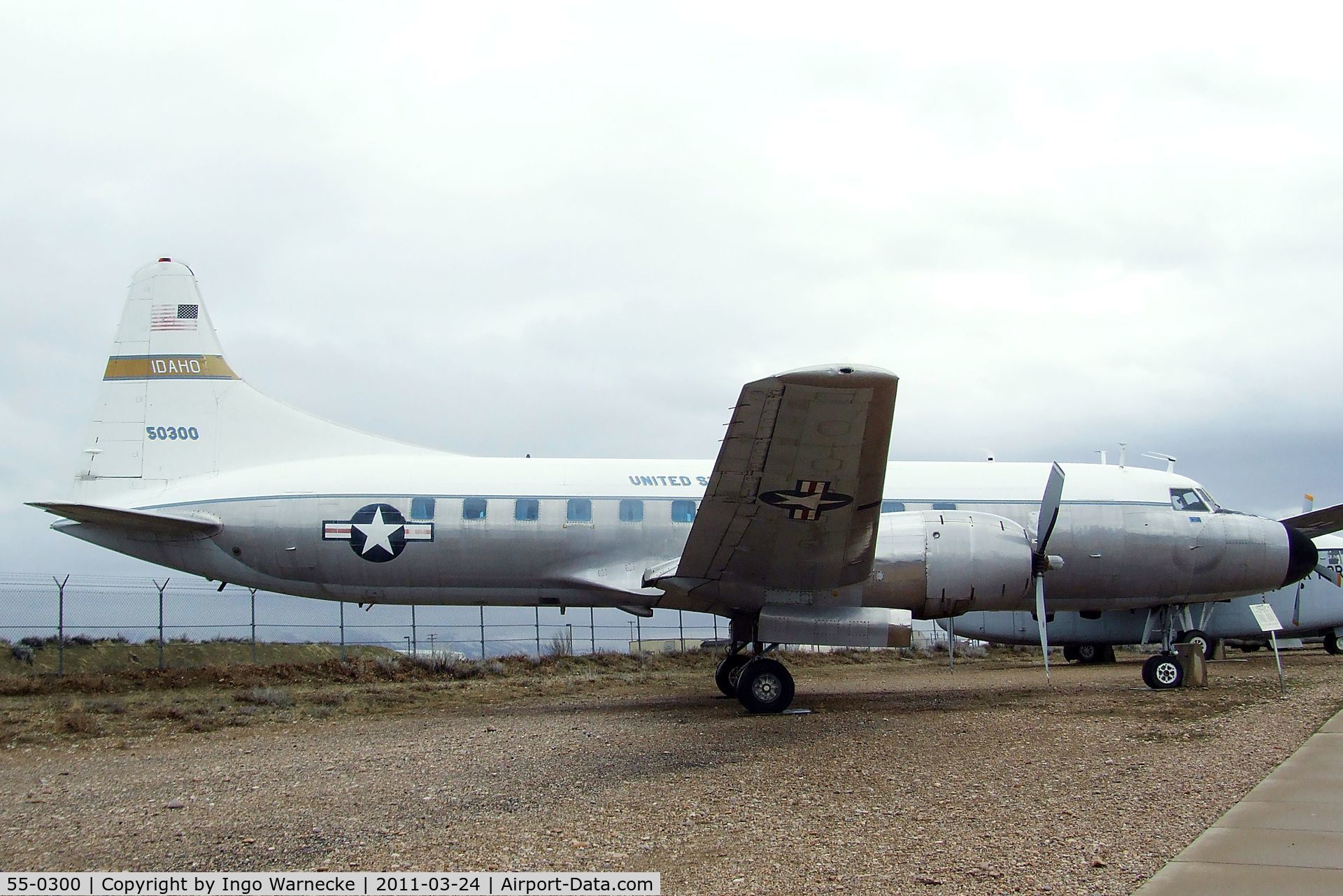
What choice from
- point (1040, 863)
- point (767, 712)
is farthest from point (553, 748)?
point (1040, 863)

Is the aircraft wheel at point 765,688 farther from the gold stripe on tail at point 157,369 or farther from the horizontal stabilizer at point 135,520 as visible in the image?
the gold stripe on tail at point 157,369

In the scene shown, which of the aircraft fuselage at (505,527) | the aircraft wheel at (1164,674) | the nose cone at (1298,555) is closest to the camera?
the aircraft fuselage at (505,527)

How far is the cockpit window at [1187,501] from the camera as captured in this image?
14.8 meters

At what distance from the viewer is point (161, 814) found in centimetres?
667

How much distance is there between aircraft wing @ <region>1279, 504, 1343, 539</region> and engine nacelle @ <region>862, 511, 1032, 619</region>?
9054 millimetres

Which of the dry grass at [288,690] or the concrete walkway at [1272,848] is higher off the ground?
the concrete walkway at [1272,848]

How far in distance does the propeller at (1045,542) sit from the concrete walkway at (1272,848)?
527 cm

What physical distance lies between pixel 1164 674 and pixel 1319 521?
20.8 ft

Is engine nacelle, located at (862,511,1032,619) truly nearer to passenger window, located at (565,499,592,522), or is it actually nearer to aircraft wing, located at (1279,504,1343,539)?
passenger window, located at (565,499,592,522)

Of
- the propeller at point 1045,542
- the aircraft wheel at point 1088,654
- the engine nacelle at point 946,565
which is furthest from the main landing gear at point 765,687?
the aircraft wheel at point 1088,654

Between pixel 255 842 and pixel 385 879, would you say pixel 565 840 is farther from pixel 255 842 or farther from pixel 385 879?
pixel 255 842

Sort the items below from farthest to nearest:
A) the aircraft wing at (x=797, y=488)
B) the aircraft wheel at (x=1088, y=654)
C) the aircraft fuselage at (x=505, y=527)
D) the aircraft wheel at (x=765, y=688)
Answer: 1. the aircraft wheel at (x=1088, y=654)
2. the aircraft fuselage at (x=505, y=527)
3. the aircraft wheel at (x=765, y=688)
4. the aircraft wing at (x=797, y=488)

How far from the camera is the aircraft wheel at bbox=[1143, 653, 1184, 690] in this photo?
47.2ft

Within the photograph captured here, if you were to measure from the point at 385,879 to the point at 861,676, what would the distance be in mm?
16944
